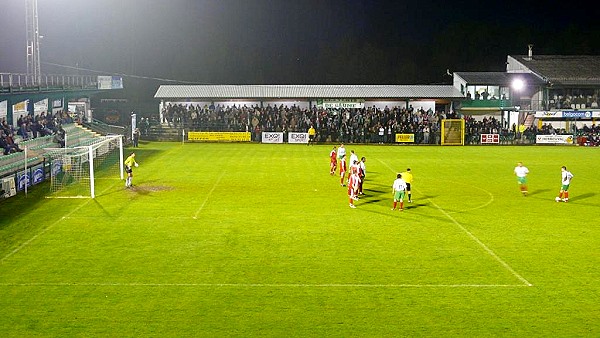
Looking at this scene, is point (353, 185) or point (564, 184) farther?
point (564, 184)

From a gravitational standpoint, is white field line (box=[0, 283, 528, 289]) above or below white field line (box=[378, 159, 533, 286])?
below

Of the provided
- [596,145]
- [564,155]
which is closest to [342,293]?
[564,155]

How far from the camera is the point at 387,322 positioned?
12.3 metres

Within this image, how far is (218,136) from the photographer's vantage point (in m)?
58.7

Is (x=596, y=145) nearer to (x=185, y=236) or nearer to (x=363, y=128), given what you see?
(x=363, y=128)

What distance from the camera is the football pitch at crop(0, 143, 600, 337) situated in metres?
12.4

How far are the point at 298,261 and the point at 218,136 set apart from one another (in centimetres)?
4288

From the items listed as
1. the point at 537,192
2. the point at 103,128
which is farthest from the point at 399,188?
the point at 103,128

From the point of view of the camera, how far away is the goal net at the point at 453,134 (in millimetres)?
58719

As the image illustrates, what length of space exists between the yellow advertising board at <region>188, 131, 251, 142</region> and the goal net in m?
17.9

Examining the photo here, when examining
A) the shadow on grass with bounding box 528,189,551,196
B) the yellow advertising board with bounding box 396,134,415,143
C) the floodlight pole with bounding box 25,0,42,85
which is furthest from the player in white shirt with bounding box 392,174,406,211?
the yellow advertising board with bounding box 396,134,415,143

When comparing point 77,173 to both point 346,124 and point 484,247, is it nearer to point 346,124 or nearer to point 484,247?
point 484,247

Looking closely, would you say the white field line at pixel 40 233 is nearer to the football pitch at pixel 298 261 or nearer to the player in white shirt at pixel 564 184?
the football pitch at pixel 298 261

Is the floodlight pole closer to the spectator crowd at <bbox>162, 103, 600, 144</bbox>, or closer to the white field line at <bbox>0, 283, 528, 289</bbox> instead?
the spectator crowd at <bbox>162, 103, 600, 144</bbox>
